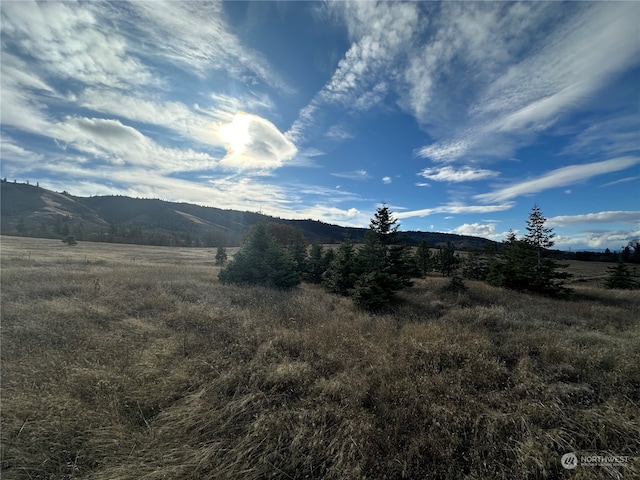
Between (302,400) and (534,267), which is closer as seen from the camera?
(302,400)

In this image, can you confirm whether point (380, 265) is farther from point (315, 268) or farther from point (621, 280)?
point (621, 280)

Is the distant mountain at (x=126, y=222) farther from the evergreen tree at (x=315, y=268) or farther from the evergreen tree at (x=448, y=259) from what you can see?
the evergreen tree at (x=315, y=268)

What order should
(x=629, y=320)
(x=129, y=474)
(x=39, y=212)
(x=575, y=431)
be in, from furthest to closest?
1. (x=39, y=212)
2. (x=629, y=320)
3. (x=575, y=431)
4. (x=129, y=474)

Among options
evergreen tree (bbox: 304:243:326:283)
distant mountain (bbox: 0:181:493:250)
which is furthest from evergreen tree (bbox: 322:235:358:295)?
distant mountain (bbox: 0:181:493:250)

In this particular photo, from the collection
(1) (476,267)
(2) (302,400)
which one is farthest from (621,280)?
(2) (302,400)

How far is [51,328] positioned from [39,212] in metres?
197

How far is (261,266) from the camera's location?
18.1 meters

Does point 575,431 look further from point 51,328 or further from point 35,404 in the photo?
point 51,328

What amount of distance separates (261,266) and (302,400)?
45.9ft

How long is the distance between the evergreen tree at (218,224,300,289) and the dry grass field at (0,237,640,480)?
9045 millimetres

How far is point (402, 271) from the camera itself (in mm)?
15844

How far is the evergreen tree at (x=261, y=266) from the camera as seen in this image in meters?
17.7

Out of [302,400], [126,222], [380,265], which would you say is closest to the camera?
[302,400]

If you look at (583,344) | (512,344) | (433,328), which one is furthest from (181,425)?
(583,344)
